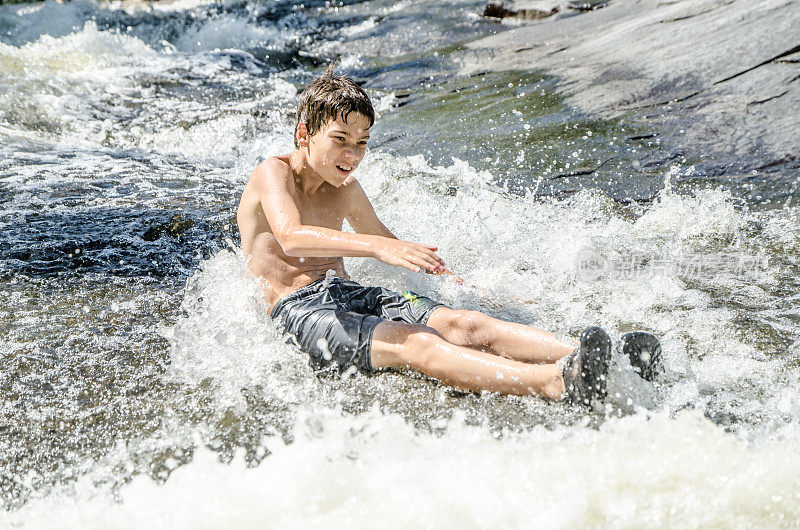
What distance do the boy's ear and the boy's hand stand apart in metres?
0.82

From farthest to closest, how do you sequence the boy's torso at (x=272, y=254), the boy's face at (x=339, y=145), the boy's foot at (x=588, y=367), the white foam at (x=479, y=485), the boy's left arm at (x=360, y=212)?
the boy's left arm at (x=360, y=212), the boy's torso at (x=272, y=254), the boy's face at (x=339, y=145), the boy's foot at (x=588, y=367), the white foam at (x=479, y=485)

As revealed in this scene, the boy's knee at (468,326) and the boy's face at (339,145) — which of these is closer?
the boy's knee at (468,326)

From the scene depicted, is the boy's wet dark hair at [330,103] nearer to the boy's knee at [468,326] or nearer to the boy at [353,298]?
the boy at [353,298]

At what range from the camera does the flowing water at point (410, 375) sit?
85.7 inches

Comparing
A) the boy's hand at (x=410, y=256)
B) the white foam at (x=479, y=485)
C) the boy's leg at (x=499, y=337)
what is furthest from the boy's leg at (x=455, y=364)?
the boy's hand at (x=410, y=256)

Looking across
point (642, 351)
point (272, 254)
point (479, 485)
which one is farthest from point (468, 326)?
point (272, 254)

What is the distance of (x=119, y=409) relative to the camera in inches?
104

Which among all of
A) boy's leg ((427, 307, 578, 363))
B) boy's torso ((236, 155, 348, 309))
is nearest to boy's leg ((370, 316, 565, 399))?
boy's leg ((427, 307, 578, 363))

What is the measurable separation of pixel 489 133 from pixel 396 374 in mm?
3849

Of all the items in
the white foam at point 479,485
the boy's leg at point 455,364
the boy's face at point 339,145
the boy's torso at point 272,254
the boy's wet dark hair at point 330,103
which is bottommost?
the white foam at point 479,485

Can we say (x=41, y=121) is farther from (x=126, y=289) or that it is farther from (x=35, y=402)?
(x=35, y=402)

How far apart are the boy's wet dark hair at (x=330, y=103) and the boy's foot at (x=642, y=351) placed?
1.44m

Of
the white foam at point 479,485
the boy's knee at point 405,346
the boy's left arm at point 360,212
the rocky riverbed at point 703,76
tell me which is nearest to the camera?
the white foam at point 479,485

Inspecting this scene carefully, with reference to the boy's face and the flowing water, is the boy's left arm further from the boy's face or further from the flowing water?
the flowing water
